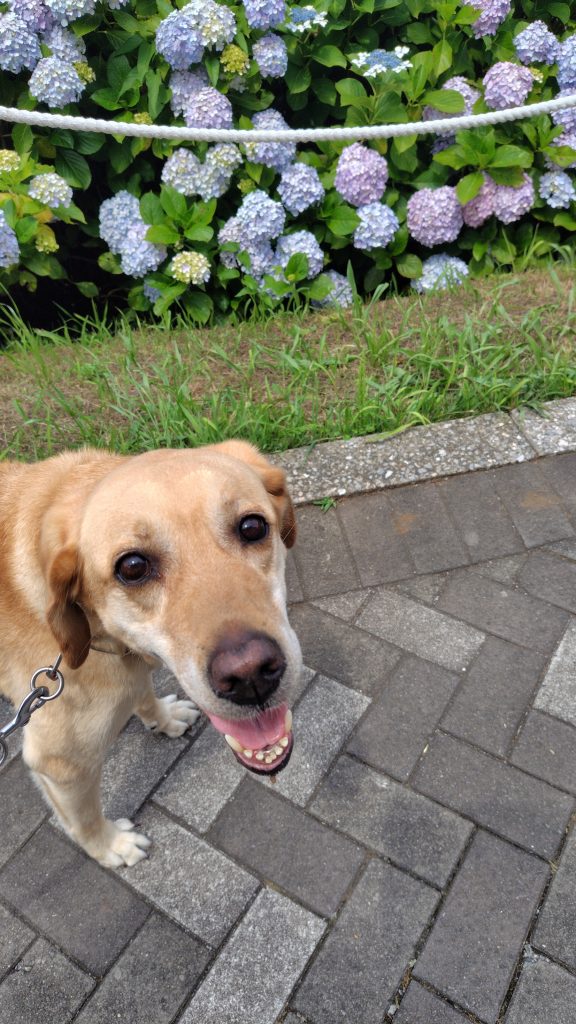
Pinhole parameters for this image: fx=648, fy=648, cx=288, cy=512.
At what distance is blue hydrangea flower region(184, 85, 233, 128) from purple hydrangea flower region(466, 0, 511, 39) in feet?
5.71

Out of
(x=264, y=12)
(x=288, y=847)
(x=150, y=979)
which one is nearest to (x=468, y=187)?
(x=264, y=12)

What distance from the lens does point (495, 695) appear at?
2.49m

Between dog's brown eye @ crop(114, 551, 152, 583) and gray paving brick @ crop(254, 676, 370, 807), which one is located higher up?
dog's brown eye @ crop(114, 551, 152, 583)

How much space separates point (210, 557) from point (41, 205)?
3.35 meters

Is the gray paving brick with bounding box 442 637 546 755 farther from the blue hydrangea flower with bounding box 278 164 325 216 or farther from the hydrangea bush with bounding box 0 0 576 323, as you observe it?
the blue hydrangea flower with bounding box 278 164 325 216

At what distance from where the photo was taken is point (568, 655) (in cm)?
259

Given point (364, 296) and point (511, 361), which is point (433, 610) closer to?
point (511, 361)

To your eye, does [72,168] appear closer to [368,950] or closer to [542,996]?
[368,950]

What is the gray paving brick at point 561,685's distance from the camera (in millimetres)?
2439

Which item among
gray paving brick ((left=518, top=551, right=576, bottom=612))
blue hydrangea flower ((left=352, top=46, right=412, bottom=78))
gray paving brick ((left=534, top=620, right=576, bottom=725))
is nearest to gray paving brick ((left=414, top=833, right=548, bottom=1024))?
gray paving brick ((left=534, top=620, right=576, bottom=725))

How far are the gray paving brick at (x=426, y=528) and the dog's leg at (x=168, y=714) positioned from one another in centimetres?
113

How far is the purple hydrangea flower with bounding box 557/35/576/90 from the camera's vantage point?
424 cm

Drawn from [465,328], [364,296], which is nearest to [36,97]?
[364,296]

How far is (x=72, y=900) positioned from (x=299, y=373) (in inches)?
106
